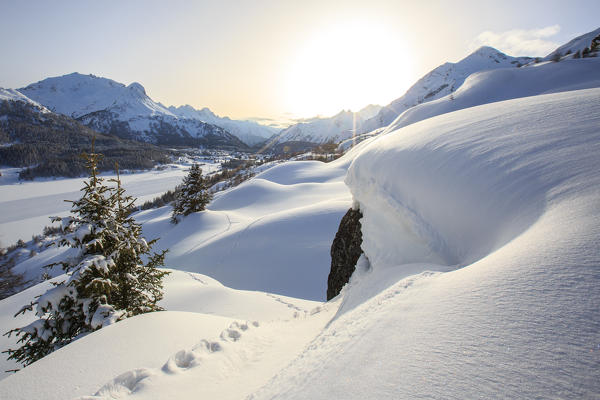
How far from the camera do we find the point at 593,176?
2.18 metres

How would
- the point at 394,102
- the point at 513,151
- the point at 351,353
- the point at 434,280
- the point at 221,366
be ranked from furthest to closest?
the point at 394,102 < the point at 221,366 < the point at 513,151 < the point at 434,280 < the point at 351,353

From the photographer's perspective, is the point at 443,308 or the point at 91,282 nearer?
the point at 443,308

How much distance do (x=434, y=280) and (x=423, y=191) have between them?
1762 millimetres

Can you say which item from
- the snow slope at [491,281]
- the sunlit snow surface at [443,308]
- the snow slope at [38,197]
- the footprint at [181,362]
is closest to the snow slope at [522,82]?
the sunlit snow surface at [443,308]

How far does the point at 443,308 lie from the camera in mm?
1809

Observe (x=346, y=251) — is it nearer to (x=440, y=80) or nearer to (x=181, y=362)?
(x=181, y=362)

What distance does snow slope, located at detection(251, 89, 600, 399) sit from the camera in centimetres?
116

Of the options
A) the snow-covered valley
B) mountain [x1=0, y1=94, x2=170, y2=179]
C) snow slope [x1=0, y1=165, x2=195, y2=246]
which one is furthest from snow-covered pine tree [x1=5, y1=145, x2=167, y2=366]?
mountain [x1=0, y1=94, x2=170, y2=179]

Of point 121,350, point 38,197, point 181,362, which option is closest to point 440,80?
point 181,362

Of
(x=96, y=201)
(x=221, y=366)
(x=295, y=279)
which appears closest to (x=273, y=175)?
(x=295, y=279)

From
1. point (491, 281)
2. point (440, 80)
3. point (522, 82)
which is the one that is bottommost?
point (491, 281)

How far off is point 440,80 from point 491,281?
202068mm

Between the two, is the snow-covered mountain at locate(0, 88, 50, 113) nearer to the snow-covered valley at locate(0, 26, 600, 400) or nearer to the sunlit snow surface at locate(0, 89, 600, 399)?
the snow-covered valley at locate(0, 26, 600, 400)

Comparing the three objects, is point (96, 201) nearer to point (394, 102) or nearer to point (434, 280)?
point (434, 280)
